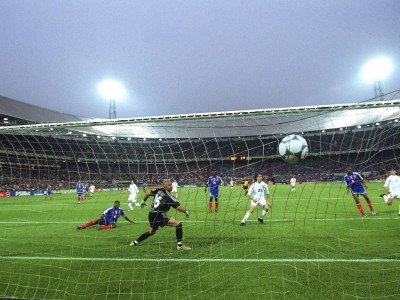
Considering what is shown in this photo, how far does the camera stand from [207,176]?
251 inches

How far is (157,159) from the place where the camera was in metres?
5.82

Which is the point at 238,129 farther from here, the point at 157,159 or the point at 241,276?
the point at 241,276

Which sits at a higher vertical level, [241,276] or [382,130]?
[382,130]

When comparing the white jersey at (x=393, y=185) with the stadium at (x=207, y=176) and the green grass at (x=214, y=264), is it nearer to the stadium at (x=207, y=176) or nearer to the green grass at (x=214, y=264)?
the green grass at (x=214, y=264)

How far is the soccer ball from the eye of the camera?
198 inches

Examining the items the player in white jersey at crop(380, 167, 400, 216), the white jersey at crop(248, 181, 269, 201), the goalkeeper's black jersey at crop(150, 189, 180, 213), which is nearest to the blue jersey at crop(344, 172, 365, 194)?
the player in white jersey at crop(380, 167, 400, 216)

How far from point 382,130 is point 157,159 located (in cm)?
448

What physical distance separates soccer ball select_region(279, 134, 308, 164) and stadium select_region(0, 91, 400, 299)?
0.40 feet

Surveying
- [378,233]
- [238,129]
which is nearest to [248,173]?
[238,129]

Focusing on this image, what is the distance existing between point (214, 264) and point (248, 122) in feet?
9.23

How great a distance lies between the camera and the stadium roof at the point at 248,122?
16.3 feet

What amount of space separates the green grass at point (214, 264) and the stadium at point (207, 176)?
25 mm

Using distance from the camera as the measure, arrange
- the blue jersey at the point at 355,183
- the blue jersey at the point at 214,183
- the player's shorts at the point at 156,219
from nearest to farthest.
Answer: the player's shorts at the point at 156,219
the blue jersey at the point at 355,183
the blue jersey at the point at 214,183

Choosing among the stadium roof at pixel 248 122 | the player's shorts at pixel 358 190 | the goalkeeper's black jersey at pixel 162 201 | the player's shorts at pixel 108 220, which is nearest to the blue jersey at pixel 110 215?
the player's shorts at pixel 108 220
